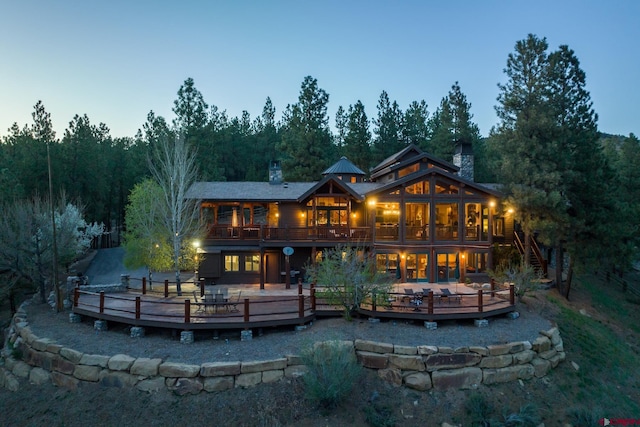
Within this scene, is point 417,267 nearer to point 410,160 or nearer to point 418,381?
point 410,160

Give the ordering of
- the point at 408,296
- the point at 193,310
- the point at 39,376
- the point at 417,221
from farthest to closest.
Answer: the point at 417,221, the point at 408,296, the point at 193,310, the point at 39,376

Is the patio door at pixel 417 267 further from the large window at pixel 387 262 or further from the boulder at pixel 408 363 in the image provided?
the boulder at pixel 408 363

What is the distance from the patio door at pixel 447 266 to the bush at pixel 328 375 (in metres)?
12.3

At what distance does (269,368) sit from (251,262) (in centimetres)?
1108

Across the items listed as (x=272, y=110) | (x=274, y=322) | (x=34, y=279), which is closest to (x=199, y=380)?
(x=274, y=322)

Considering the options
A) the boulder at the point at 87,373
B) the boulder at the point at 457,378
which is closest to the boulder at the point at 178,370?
the boulder at the point at 87,373

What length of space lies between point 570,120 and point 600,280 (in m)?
14.9

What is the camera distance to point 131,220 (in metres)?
27.8

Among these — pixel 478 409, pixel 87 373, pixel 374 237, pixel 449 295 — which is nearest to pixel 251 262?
pixel 374 237

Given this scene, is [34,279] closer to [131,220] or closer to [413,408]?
[131,220]

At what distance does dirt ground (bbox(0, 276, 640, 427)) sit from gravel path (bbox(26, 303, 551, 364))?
114 cm

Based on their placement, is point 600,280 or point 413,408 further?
point 600,280

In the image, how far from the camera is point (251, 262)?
20.5 metres

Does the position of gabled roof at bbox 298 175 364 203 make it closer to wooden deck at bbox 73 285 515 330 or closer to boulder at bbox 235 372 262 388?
wooden deck at bbox 73 285 515 330
